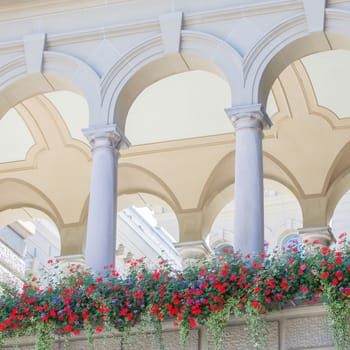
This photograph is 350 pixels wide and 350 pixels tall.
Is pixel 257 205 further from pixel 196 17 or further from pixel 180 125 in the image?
pixel 180 125

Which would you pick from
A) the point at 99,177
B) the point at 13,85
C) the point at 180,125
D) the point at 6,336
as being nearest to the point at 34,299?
the point at 6,336

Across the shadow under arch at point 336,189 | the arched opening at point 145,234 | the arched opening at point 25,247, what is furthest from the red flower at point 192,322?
the arched opening at point 145,234

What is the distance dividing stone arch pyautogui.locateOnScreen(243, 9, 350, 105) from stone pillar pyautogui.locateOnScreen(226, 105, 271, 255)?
344mm

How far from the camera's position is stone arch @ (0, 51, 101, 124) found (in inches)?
690

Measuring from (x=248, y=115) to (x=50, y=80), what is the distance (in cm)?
348

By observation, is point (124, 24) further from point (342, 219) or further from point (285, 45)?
point (342, 219)

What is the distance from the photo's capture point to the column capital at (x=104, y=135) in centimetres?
1698

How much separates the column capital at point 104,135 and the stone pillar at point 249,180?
68.6 inches

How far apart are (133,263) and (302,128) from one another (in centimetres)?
687

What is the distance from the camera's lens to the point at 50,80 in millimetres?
18078

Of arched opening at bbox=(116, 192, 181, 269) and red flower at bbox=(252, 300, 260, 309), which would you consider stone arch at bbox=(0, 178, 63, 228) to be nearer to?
arched opening at bbox=(116, 192, 181, 269)

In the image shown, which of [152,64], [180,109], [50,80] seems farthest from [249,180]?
[180,109]

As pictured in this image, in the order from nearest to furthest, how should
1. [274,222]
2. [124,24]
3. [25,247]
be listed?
[124,24]
[25,247]
[274,222]

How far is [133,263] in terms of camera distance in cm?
1517
